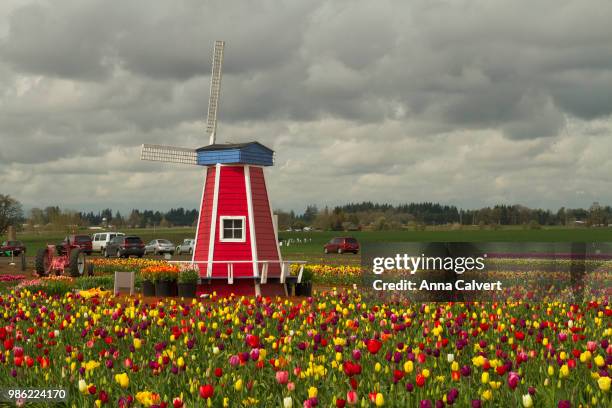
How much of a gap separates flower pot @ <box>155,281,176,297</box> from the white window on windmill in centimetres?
237

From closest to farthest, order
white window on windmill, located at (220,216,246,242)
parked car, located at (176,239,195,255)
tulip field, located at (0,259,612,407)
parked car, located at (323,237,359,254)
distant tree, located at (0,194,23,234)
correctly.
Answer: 1. tulip field, located at (0,259,612,407)
2. white window on windmill, located at (220,216,246,242)
3. parked car, located at (323,237,359,254)
4. parked car, located at (176,239,195,255)
5. distant tree, located at (0,194,23,234)

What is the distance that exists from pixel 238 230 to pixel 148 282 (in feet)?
10.5

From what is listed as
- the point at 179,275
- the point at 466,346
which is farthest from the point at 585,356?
the point at 179,275

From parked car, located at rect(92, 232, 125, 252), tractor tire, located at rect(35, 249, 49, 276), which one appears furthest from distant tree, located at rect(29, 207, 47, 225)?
tractor tire, located at rect(35, 249, 49, 276)

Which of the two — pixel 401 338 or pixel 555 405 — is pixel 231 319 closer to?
pixel 401 338

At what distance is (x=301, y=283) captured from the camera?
22.3 m

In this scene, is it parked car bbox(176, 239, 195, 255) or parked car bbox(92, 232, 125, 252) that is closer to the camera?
parked car bbox(92, 232, 125, 252)

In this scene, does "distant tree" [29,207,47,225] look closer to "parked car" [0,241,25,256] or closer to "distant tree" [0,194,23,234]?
"distant tree" [0,194,23,234]

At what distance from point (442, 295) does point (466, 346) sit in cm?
304

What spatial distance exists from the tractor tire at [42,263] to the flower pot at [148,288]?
11.4 metres

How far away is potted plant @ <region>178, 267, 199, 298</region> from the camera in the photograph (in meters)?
20.7

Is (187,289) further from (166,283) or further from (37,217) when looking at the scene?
(37,217)

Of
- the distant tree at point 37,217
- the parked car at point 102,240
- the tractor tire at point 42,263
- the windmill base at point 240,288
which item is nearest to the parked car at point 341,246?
the parked car at point 102,240

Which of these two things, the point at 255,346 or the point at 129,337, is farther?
the point at 129,337
